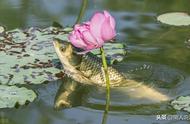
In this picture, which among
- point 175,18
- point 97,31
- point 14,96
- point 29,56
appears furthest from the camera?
point 175,18

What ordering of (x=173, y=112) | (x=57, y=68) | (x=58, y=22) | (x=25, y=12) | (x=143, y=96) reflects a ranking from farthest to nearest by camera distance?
(x=25, y=12) < (x=58, y=22) < (x=57, y=68) < (x=143, y=96) < (x=173, y=112)

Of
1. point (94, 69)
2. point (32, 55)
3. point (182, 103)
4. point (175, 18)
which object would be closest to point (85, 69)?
point (94, 69)

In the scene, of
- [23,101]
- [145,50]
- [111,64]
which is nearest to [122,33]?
[145,50]

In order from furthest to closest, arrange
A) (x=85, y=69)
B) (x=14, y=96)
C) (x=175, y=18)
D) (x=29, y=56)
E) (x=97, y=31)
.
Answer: (x=175, y=18) → (x=29, y=56) → (x=85, y=69) → (x=14, y=96) → (x=97, y=31)

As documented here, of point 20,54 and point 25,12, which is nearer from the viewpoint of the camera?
point 20,54

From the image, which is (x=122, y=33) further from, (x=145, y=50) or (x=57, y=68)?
(x=57, y=68)

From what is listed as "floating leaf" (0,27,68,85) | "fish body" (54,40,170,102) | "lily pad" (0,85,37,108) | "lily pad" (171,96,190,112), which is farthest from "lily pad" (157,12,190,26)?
"lily pad" (0,85,37,108)

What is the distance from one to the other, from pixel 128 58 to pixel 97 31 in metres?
1.05

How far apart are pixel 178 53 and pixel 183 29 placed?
0.54 meters

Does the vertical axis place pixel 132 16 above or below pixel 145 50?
above

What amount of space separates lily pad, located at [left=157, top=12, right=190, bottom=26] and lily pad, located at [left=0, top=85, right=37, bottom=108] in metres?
1.54

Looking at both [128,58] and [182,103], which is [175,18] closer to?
[128,58]

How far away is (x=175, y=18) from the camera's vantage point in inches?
163

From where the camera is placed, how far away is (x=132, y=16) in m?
4.34
